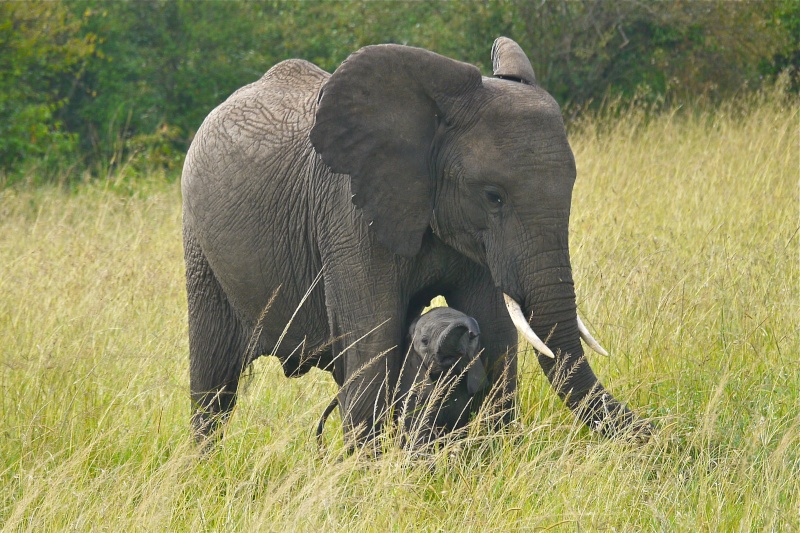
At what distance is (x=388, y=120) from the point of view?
13.5 feet

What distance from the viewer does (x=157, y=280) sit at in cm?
760

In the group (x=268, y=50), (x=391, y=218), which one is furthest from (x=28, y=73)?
(x=391, y=218)

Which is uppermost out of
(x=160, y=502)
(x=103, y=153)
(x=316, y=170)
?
(x=316, y=170)

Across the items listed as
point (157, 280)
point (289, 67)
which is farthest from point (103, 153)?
point (289, 67)

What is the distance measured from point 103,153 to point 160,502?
11443 millimetres

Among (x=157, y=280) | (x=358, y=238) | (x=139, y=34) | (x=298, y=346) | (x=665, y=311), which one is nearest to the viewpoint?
(x=358, y=238)

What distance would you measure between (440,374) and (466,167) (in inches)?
29.0

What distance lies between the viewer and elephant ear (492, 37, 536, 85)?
4.29 m

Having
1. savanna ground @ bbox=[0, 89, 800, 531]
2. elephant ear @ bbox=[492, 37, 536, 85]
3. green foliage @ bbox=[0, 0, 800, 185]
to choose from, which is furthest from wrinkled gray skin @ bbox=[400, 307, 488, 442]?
green foliage @ bbox=[0, 0, 800, 185]

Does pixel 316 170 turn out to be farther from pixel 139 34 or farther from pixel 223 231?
pixel 139 34

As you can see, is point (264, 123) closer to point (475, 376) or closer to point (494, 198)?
point (494, 198)

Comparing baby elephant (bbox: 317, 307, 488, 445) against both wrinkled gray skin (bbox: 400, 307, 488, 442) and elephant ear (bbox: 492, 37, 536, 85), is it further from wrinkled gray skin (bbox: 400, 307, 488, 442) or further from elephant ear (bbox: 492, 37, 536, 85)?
elephant ear (bbox: 492, 37, 536, 85)

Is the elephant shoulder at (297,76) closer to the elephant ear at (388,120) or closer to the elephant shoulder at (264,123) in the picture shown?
the elephant shoulder at (264,123)

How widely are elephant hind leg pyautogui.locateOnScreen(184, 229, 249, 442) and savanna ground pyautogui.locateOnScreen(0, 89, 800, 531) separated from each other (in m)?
0.15
